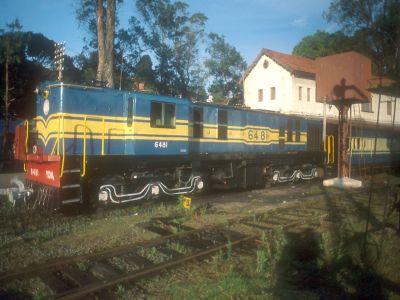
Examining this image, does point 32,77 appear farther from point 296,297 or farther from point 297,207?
point 296,297

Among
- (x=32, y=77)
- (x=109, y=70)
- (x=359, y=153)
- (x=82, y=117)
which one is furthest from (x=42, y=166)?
(x=32, y=77)

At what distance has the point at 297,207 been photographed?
34.2 ft

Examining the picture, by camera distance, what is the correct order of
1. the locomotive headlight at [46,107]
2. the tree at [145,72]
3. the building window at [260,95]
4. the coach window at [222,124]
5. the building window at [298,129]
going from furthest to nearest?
the tree at [145,72]
the building window at [260,95]
the building window at [298,129]
the coach window at [222,124]
the locomotive headlight at [46,107]

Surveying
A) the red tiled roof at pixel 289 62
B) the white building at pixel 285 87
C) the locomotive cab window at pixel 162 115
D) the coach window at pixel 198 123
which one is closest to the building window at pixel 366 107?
the white building at pixel 285 87

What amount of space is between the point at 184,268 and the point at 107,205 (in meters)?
4.90

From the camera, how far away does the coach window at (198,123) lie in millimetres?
12219

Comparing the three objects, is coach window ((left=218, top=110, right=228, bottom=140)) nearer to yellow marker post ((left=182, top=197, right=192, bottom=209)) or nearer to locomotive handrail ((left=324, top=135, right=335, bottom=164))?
yellow marker post ((left=182, top=197, right=192, bottom=209))

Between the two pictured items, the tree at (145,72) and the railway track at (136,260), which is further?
the tree at (145,72)

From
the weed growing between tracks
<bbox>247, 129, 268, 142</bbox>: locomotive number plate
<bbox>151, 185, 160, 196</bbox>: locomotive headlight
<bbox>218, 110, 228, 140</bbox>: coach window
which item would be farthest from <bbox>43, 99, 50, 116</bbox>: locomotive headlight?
<bbox>247, 129, 268, 142</bbox>: locomotive number plate

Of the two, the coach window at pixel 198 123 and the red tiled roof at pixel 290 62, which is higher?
the red tiled roof at pixel 290 62

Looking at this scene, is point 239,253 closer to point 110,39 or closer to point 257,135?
point 257,135

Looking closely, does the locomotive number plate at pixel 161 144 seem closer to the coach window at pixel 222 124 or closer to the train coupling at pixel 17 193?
the coach window at pixel 222 124

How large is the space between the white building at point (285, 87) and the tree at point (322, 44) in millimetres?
8716

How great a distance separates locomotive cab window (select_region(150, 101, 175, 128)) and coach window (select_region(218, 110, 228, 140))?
2.64 m
